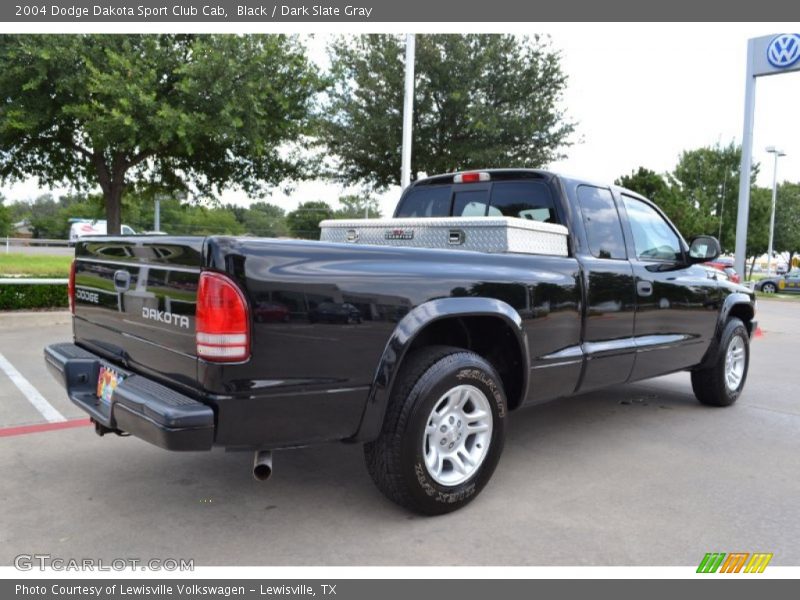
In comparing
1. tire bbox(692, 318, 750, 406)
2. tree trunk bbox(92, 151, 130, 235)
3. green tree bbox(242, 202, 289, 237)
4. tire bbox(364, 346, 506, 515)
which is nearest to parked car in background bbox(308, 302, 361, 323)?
tire bbox(364, 346, 506, 515)

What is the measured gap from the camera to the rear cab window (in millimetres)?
4398

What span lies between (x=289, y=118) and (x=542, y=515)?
426 inches

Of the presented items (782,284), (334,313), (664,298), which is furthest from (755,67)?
(782,284)

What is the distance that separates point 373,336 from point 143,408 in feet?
3.35

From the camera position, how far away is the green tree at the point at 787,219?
40906 mm

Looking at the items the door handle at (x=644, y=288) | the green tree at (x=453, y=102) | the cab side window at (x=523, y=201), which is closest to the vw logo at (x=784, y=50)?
the green tree at (x=453, y=102)

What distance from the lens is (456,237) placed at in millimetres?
4012

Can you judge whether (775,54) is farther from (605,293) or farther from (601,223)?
(605,293)

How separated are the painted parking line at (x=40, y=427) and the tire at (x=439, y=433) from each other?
268cm

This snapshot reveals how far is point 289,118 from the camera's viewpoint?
12719 millimetres

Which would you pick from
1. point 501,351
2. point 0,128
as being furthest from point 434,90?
point 501,351

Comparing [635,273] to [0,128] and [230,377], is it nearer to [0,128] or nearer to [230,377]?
[230,377]

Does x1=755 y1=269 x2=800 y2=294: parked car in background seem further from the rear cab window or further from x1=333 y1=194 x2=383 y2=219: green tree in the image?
the rear cab window

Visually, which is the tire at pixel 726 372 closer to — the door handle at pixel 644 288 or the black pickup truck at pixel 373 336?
the black pickup truck at pixel 373 336
